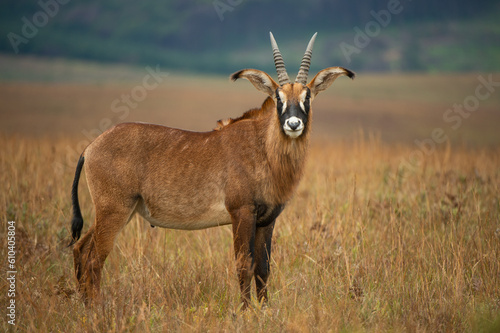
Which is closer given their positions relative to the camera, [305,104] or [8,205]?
[305,104]

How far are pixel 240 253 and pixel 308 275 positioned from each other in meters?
1.16

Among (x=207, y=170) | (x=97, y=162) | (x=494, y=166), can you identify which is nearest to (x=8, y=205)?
(x=97, y=162)

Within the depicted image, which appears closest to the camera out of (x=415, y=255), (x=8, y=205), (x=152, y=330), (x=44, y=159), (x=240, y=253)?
(x=152, y=330)

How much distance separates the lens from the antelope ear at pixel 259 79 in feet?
19.2

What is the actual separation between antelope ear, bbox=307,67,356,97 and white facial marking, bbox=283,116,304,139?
0.86 metres

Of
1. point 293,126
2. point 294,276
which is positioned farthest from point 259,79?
point 294,276

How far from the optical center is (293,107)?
5449 mm

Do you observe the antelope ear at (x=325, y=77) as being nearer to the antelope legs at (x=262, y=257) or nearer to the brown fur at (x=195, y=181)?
the brown fur at (x=195, y=181)

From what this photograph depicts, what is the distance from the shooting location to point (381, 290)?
551 centimetres

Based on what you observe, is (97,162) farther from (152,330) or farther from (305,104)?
(305,104)

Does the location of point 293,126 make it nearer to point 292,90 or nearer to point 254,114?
point 292,90

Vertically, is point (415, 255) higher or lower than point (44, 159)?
lower

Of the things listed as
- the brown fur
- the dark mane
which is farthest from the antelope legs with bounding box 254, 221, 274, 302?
the dark mane

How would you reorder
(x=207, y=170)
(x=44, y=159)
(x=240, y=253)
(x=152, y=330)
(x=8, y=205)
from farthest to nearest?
1. (x=44, y=159)
2. (x=8, y=205)
3. (x=207, y=170)
4. (x=240, y=253)
5. (x=152, y=330)
